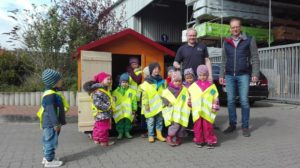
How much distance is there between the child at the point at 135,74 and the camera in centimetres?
655

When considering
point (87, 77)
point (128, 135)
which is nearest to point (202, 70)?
point (128, 135)

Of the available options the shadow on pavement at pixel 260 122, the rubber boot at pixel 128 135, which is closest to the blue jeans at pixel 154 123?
the rubber boot at pixel 128 135

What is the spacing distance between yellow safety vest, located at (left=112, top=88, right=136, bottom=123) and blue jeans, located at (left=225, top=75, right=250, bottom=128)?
1857mm

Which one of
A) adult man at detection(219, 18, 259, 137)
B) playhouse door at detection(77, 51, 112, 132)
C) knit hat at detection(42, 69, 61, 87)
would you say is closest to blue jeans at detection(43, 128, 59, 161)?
knit hat at detection(42, 69, 61, 87)

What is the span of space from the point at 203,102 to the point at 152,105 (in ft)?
3.15

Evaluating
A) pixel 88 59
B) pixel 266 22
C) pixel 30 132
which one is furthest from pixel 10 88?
pixel 266 22

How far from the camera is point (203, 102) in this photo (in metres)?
5.61

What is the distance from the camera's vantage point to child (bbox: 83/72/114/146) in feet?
18.9

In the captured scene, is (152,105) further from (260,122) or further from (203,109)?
(260,122)

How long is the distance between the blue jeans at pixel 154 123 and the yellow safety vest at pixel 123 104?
450mm

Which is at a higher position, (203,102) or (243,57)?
(243,57)

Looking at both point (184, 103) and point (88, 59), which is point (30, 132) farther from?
point (184, 103)

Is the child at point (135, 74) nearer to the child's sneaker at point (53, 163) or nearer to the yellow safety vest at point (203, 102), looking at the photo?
the yellow safety vest at point (203, 102)

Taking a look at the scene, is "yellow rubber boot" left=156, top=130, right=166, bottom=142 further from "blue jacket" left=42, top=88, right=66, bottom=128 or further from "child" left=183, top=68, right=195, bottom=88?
"blue jacket" left=42, top=88, right=66, bottom=128
